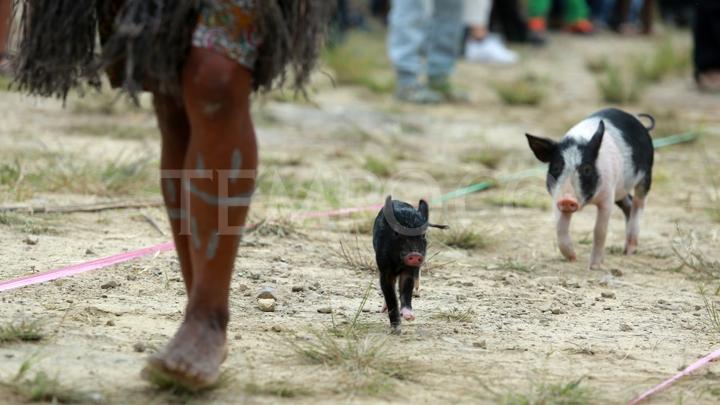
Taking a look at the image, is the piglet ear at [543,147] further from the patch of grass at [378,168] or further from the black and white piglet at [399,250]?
the patch of grass at [378,168]

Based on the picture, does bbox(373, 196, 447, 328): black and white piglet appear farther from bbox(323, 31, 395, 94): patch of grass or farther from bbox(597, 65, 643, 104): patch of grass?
bbox(597, 65, 643, 104): patch of grass

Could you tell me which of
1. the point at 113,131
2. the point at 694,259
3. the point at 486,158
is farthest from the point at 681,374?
the point at 113,131

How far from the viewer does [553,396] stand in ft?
9.87

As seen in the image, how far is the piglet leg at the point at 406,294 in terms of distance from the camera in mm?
3695

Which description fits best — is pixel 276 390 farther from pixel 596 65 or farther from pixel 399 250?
pixel 596 65

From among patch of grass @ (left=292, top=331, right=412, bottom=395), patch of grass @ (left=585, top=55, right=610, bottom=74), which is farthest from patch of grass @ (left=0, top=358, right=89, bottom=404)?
patch of grass @ (left=585, top=55, right=610, bottom=74)

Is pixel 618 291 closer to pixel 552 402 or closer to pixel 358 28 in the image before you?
pixel 552 402

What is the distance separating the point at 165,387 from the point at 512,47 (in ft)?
38.0

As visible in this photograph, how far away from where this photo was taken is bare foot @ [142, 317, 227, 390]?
9.34 ft

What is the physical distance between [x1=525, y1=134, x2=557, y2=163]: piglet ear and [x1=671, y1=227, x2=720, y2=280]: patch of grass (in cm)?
61

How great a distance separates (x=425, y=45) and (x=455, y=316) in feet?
20.8

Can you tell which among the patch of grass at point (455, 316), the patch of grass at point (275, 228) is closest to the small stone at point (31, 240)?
the patch of grass at point (275, 228)

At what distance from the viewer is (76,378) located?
3.01 m

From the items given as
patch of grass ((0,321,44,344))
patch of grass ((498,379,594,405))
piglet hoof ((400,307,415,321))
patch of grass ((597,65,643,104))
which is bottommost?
patch of grass ((0,321,44,344))
